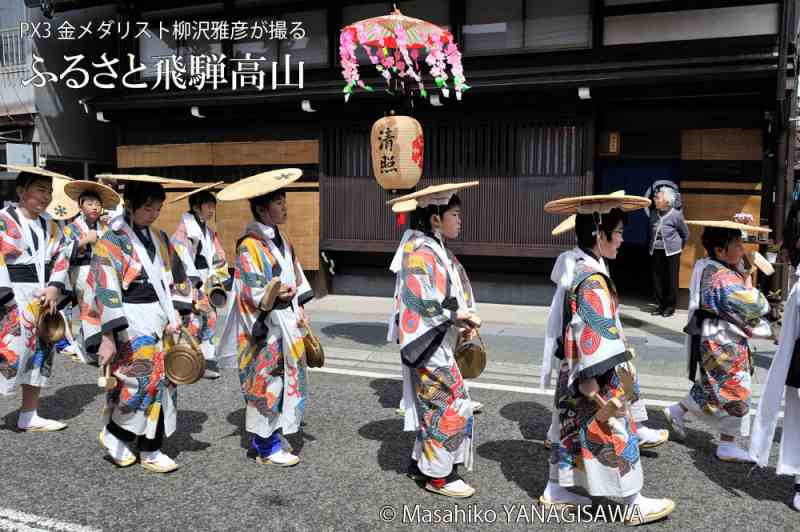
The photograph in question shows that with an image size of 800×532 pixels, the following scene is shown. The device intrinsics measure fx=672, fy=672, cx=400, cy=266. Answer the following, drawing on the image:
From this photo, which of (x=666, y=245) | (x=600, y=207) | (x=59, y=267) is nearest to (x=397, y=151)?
(x=59, y=267)

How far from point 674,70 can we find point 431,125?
3.81 meters

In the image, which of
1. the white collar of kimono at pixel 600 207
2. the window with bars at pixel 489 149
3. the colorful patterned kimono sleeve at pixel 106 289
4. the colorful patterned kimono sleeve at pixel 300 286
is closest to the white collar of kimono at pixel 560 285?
the white collar of kimono at pixel 600 207

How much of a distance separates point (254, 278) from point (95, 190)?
4.56ft

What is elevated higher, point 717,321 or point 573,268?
point 573,268

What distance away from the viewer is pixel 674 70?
926cm

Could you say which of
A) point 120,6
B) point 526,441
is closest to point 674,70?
point 526,441

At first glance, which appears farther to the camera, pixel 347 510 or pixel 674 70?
pixel 674 70

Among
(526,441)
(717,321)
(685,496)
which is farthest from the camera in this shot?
(526,441)

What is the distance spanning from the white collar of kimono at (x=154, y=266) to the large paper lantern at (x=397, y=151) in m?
4.04

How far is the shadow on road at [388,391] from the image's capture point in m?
6.16

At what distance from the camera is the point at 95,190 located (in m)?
4.89

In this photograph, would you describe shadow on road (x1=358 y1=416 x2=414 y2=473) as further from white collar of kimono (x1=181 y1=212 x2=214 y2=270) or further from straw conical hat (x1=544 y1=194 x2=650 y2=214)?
white collar of kimono (x1=181 y1=212 x2=214 y2=270)

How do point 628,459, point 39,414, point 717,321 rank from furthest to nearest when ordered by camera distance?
point 39,414
point 717,321
point 628,459

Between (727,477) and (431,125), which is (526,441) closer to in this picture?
(727,477)
